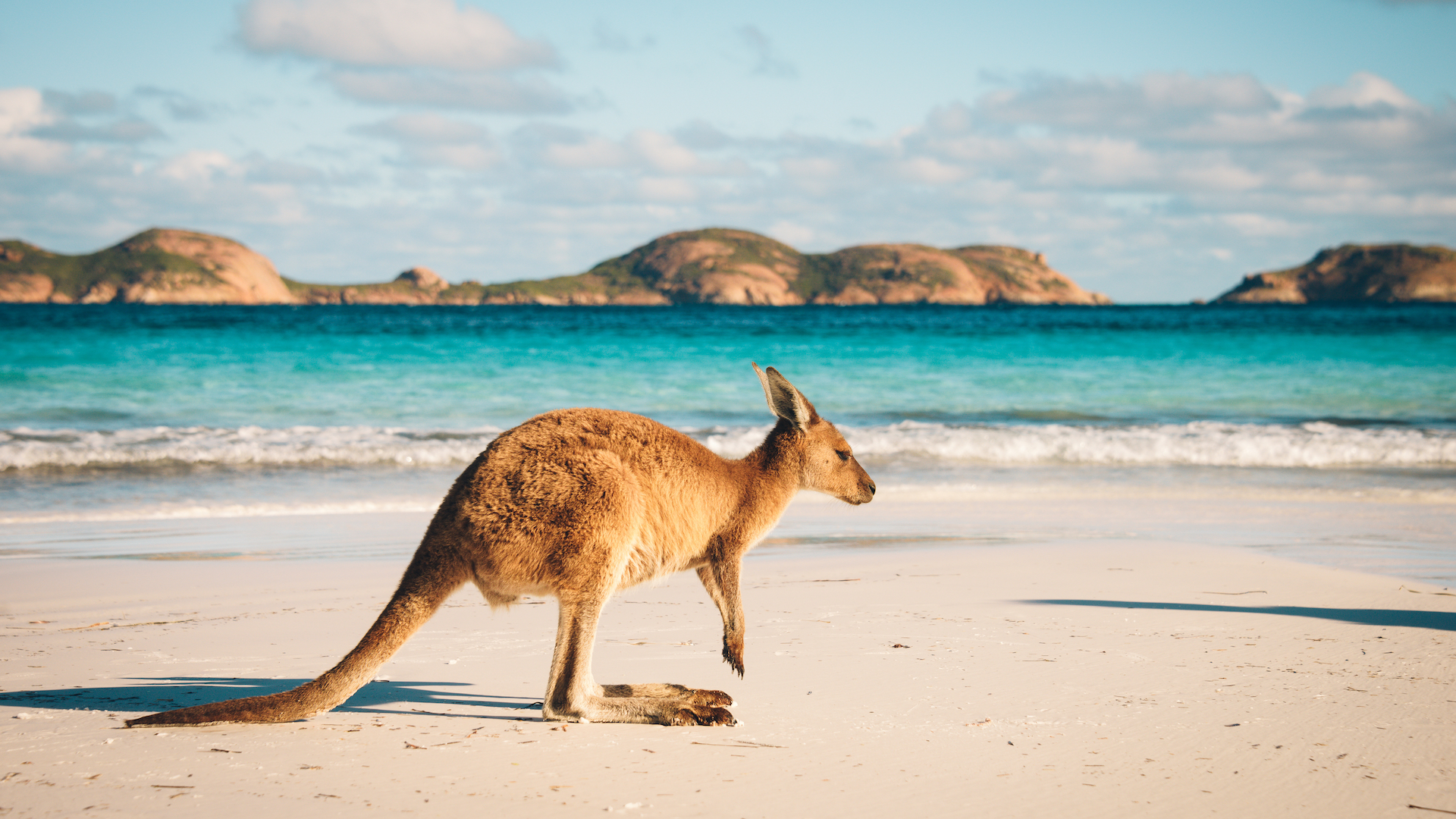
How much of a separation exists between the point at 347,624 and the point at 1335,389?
20500mm

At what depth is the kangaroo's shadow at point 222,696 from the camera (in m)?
3.79

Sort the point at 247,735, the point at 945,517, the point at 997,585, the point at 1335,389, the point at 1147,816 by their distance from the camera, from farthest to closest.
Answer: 1. the point at 1335,389
2. the point at 945,517
3. the point at 997,585
4. the point at 247,735
5. the point at 1147,816

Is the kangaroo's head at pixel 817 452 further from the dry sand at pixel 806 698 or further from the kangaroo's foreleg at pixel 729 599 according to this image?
the dry sand at pixel 806 698

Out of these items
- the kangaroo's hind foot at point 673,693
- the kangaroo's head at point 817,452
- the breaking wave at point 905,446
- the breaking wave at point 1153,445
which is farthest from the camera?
the breaking wave at point 1153,445

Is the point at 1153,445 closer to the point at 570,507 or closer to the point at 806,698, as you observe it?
the point at 806,698

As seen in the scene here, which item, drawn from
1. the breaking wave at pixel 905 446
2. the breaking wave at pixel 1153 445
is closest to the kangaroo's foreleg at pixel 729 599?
the breaking wave at pixel 905 446

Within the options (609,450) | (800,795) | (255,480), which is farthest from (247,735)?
(255,480)

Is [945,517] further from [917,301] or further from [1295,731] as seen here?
[917,301]

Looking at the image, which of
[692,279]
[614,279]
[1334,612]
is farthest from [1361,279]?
[1334,612]

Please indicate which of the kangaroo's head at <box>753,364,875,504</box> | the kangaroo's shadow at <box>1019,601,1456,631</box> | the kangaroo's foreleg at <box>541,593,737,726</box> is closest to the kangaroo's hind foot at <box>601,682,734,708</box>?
the kangaroo's foreleg at <box>541,593,737,726</box>

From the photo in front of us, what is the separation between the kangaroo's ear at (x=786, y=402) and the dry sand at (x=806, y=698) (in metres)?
1.01

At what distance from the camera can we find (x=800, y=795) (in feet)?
9.86

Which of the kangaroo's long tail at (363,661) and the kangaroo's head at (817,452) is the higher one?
the kangaroo's head at (817,452)

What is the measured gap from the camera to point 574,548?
3.35 meters
